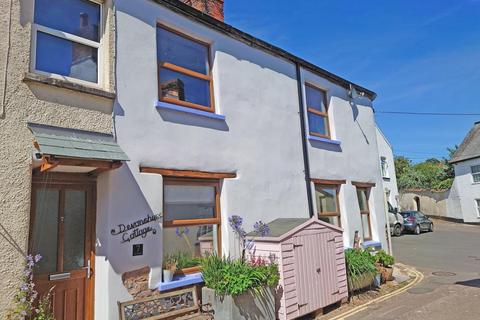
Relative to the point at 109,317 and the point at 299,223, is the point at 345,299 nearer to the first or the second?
the point at 299,223

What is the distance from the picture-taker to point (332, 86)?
11203 mm

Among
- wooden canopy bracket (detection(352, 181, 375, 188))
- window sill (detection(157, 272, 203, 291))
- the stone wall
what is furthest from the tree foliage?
window sill (detection(157, 272, 203, 291))

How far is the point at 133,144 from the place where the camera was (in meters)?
5.96

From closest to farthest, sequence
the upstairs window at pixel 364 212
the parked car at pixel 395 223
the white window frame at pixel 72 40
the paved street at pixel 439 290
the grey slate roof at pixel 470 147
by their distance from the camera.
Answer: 1. the white window frame at pixel 72 40
2. the paved street at pixel 439 290
3. the upstairs window at pixel 364 212
4. the parked car at pixel 395 223
5. the grey slate roof at pixel 470 147

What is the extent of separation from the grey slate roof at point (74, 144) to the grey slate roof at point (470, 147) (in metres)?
32.5

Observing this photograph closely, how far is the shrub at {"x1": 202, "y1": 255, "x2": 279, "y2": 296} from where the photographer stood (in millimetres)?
5996

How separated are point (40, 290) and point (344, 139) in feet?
29.7

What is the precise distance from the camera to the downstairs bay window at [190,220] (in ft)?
21.2

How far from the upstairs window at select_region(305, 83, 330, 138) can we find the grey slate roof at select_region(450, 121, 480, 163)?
25218mm

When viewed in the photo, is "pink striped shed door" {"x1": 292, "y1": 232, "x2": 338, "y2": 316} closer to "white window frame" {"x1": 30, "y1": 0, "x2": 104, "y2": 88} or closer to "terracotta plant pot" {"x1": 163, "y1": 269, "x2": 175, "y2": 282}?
"terracotta plant pot" {"x1": 163, "y1": 269, "x2": 175, "y2": 282}

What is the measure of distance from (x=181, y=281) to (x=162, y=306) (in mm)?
508

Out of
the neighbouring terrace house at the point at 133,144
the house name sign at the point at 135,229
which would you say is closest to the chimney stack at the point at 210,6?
the neighbouring terrace house at the point at 133,144

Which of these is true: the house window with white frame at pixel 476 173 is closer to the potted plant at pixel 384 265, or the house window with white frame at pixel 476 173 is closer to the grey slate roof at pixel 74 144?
the potted plant at pixel 384 265

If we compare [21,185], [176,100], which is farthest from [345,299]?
[21,185]
